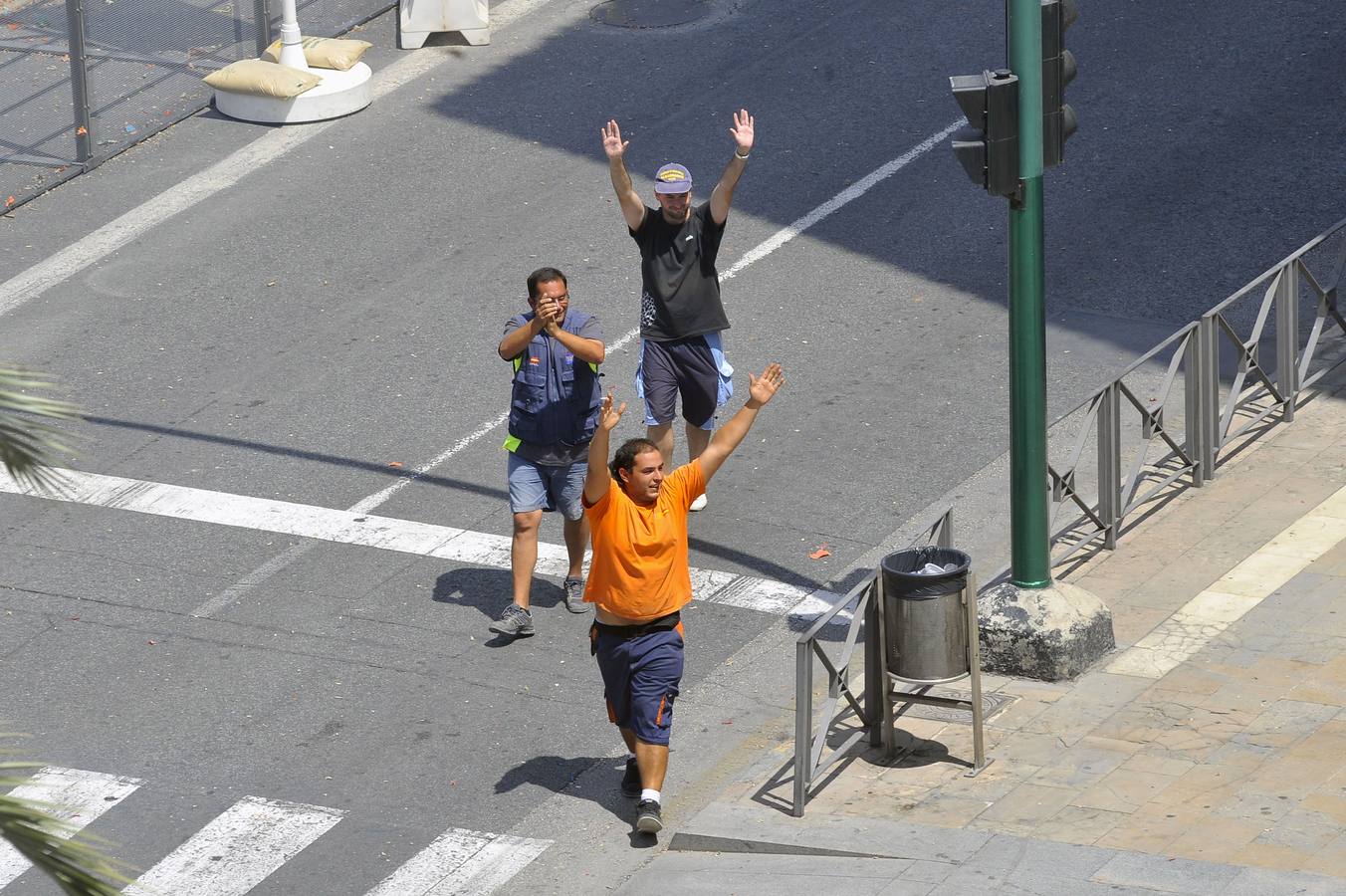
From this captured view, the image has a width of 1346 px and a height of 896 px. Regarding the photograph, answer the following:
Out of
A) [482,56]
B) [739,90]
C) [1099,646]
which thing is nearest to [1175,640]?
[1099,646]

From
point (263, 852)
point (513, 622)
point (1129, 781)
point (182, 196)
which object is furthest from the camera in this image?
point (182, 196)

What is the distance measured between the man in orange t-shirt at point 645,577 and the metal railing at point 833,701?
57 cm

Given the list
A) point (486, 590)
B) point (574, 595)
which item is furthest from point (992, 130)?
point (486, 590)

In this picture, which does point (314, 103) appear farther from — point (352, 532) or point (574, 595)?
point (574, 595)

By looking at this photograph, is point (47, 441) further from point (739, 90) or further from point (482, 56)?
point (482, 56)

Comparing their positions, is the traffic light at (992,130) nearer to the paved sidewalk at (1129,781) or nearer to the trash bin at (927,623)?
the trash bin at (927,623)

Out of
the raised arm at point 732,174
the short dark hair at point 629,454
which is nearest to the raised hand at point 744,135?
the raised arm at point 732,174

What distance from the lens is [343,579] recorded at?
11.0 metres

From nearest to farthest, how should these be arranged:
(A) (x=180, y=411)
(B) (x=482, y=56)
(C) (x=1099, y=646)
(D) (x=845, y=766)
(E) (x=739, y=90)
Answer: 1. (D) (x=845, y=766)
2. (C) (x=1099, y=646)
3. (A) (x=180, y=411)
4. (E) (x=739, y=90)
5. (B) (x=482, y=56)

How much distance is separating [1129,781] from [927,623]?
104 cm

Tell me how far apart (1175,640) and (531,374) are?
135 inches

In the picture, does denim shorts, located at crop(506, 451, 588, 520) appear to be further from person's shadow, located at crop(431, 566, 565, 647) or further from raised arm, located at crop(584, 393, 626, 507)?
raised arm, located at crop(584, 393, 626, 507)

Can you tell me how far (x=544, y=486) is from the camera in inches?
414

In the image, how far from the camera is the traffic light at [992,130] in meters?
8.87
